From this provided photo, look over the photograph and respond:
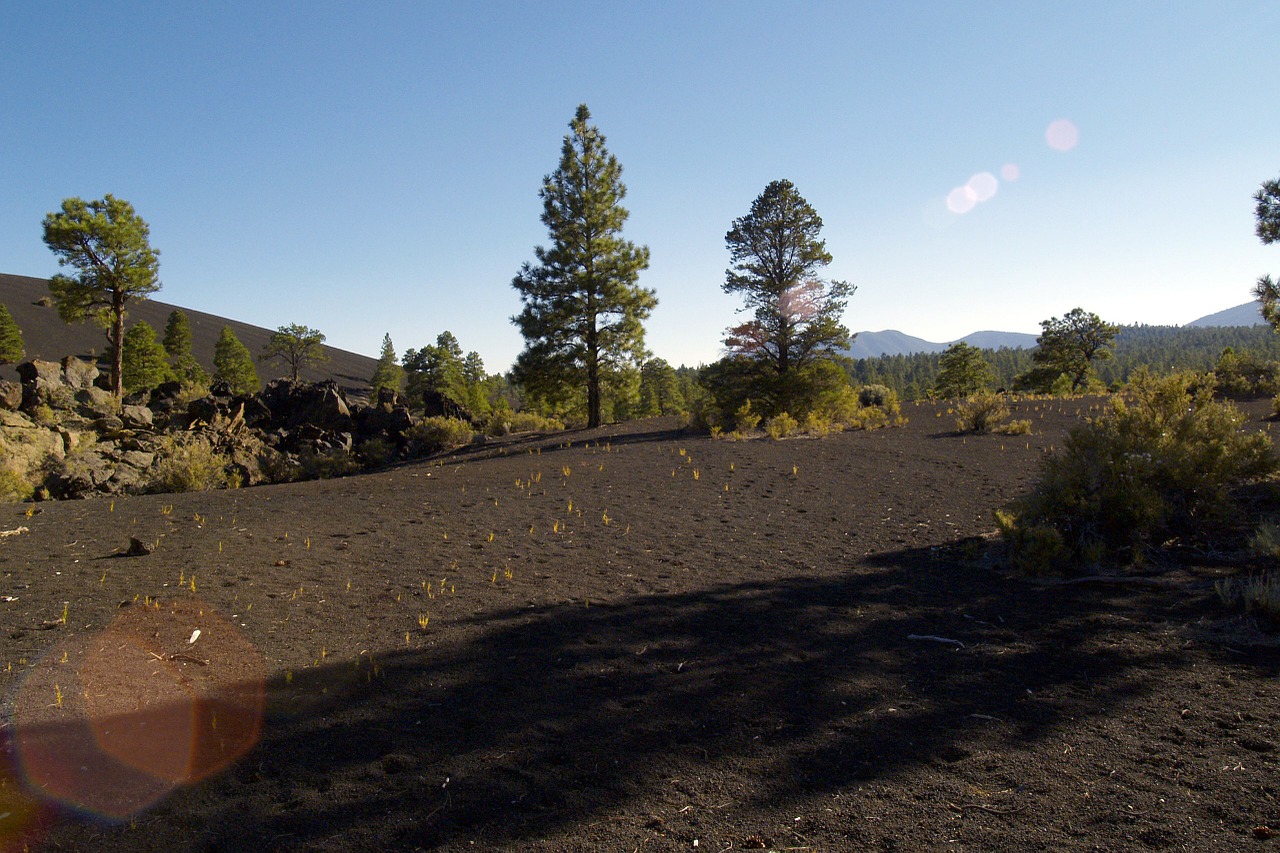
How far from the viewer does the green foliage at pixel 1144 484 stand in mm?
6742

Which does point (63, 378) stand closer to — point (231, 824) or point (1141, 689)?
point (231, 824)

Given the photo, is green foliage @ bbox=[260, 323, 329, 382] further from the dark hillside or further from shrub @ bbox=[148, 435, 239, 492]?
shrub @ bbox=[148, 435, 239, 492]

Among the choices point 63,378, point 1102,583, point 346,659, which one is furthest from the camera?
point 63,378

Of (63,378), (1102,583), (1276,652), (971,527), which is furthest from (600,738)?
(63,378)

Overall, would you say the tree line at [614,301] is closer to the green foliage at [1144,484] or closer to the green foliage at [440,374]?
the green foliage at [1144,484]

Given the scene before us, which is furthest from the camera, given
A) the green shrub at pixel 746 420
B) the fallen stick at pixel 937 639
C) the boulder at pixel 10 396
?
the green shrub at pixel 746 420

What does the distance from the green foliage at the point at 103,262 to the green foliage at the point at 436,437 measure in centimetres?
1533

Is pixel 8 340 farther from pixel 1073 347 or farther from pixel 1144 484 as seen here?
pixel 1073 347

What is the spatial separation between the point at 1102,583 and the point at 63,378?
1071 inches

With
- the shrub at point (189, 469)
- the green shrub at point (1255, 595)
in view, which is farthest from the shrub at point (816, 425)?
the shrub at point (189, 469)

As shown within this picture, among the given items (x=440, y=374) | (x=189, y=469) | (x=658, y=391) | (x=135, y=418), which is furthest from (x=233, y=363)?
(x=189, y=469)

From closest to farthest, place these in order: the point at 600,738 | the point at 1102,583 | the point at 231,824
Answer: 1. the point at 231,824
2. the point at 600,738
3. the point at 1102,583

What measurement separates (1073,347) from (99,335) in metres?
96.3

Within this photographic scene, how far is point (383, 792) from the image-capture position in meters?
3.07
